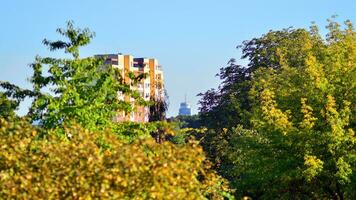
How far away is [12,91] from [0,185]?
51.3 ft

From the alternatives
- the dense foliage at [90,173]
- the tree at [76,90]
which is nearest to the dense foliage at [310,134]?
the tree at [76,90]

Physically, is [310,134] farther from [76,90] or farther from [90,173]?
[90,173]

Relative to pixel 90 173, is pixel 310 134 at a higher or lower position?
higher

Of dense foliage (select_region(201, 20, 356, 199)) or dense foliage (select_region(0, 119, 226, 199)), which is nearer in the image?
dense foliage (select_region(0, 119, 226, 199))

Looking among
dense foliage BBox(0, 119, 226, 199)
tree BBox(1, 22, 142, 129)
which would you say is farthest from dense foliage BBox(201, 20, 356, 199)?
dense foliage BBox(0, 119, 226, 199)

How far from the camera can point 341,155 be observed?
107 ft

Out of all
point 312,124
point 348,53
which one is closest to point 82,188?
point 312,124

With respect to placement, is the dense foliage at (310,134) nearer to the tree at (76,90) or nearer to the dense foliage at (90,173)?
the tree at (76,90)

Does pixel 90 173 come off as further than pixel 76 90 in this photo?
No

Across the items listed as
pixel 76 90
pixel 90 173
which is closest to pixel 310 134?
pixel 76 90

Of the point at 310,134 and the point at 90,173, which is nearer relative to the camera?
the point at 90,173

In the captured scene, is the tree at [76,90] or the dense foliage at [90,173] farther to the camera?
the tree at [76,90]

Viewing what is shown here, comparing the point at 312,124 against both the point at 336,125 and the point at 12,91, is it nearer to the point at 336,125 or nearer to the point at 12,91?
the point at 336,125

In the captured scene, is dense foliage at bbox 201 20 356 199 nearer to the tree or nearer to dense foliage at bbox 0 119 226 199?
the tree
